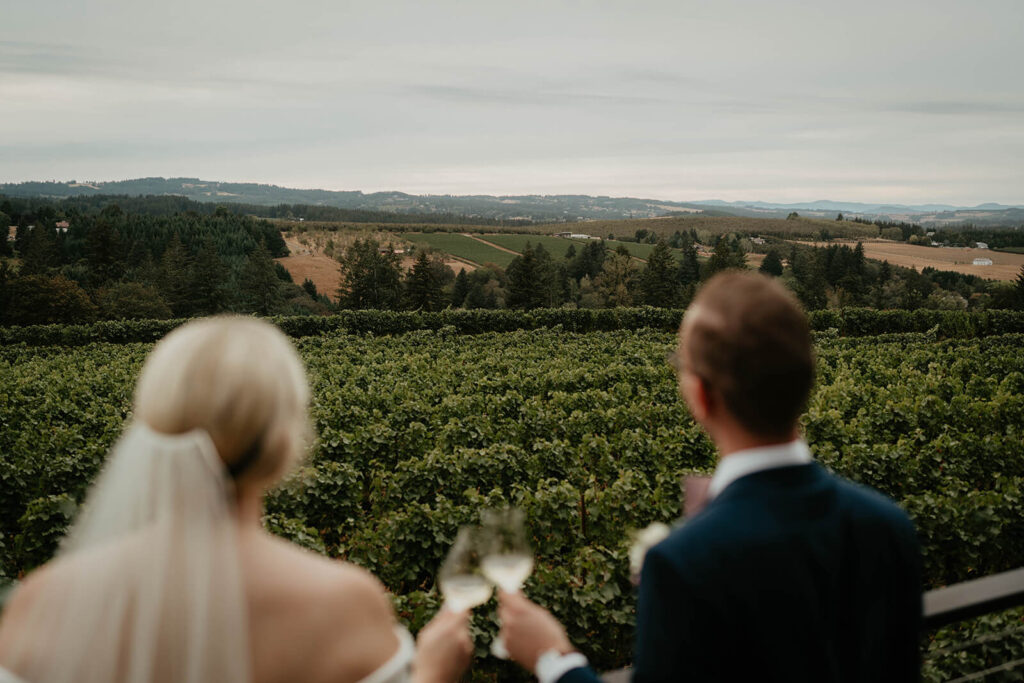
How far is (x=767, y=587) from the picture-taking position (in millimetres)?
1273

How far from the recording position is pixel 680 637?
4.17 ft

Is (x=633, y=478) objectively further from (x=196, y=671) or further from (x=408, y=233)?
(x=408, y=233)

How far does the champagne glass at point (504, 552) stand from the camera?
188 centimetres

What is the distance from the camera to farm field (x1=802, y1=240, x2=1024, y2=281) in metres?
85.9

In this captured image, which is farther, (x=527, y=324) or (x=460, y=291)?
(x=460, y=291)

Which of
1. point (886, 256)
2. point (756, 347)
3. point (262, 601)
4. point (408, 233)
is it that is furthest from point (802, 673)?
point (408, 233)

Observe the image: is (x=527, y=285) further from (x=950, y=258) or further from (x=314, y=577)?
(x=950, y=258)

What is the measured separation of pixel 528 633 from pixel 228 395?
41.5 inches

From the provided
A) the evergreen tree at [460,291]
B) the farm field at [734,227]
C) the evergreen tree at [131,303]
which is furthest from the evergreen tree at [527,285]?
the farm field at [734,227]

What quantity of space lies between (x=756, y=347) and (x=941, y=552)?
7670mm

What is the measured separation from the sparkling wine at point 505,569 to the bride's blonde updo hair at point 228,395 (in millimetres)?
821

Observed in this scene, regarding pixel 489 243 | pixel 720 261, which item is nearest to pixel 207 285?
pixel 720 261

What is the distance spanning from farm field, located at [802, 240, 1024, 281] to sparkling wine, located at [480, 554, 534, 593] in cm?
9912

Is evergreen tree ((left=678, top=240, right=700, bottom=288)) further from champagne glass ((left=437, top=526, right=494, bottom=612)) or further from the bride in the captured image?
the bride
